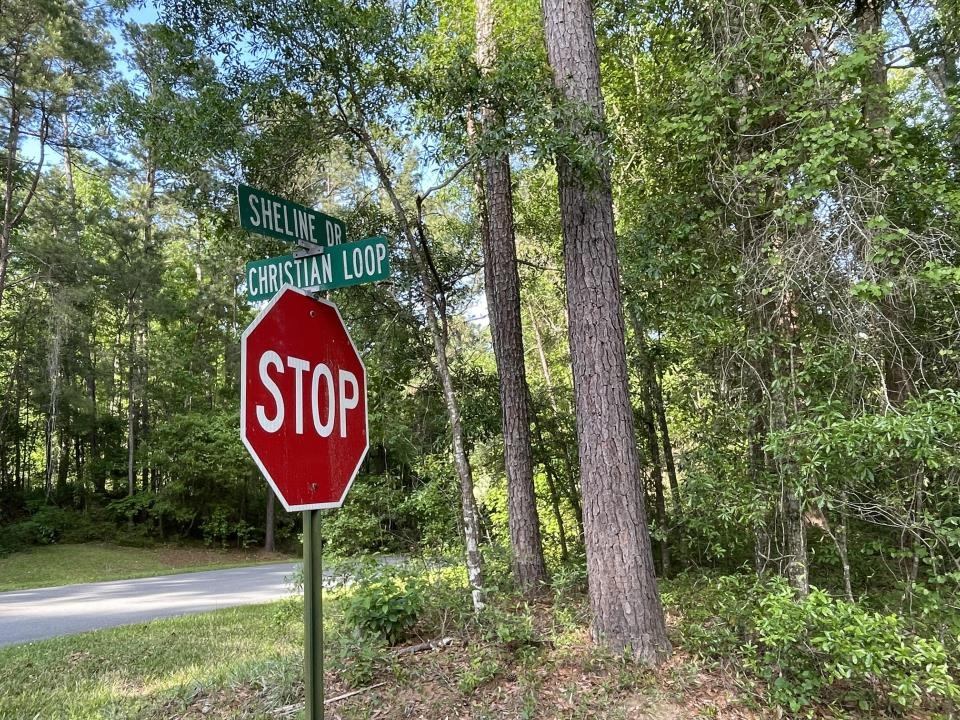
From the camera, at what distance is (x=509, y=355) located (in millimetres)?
6660

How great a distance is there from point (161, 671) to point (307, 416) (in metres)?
4.88

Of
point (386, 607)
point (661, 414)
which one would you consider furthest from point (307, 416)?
point (661, 414)

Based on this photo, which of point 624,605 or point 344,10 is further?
point 344,10

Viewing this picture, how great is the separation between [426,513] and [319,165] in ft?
13.0

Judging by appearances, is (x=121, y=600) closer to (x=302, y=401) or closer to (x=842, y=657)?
(x=302, y=401)

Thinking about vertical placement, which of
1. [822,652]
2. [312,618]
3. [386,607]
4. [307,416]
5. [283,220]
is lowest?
[822,652]

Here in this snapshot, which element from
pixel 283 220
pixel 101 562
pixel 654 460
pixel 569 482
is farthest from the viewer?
pixel 101 562

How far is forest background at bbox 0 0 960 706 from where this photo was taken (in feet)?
13.8

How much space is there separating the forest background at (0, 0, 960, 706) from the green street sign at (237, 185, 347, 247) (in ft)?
8.09

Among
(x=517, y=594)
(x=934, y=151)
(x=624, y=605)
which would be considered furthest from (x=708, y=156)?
(x=517, y=594)

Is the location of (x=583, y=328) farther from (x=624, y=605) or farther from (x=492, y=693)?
(x=492, y=693)

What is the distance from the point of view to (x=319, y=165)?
255 inches

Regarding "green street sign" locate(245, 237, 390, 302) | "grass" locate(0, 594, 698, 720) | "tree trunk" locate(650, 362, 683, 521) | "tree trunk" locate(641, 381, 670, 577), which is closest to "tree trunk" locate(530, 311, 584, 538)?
"tree trunk" locate(641, 381, 670, 577)

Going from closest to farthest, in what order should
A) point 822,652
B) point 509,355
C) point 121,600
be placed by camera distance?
point 822,652 → point 509,355 → point 121,600
